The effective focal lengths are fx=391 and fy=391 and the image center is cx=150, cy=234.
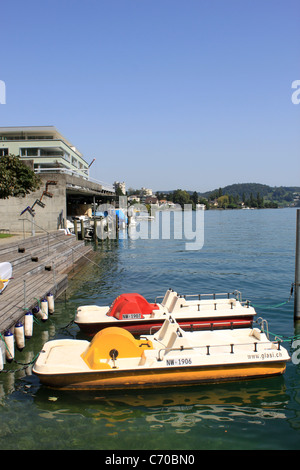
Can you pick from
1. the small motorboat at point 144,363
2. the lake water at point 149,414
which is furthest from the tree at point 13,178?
the small motorboat at point 144,363

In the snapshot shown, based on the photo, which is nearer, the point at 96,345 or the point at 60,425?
the point at 60,425

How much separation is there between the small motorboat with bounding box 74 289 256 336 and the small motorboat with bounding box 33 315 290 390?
303cm

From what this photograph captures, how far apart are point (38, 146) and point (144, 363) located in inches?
2020

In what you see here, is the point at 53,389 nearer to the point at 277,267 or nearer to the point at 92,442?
the point at 92,442

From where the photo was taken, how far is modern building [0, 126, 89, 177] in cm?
5503

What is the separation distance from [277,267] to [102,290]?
1502cm

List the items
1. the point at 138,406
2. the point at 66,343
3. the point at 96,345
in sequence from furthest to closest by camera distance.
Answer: the point at 66,343
the point at 96,345
the point at 138,406

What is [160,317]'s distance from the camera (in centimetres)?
1441

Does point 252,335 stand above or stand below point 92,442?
above

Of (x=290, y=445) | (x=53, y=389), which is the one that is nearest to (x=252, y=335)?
(x=290, y=445)

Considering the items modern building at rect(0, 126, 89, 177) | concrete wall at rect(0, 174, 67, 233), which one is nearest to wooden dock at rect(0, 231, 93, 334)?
concrete wall at rect(0, 174, 67, 233)

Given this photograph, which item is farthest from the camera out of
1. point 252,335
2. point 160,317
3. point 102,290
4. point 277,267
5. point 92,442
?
point 277,267

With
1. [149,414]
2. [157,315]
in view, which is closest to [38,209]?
[157,315]

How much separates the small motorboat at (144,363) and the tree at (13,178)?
724 inches
